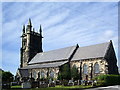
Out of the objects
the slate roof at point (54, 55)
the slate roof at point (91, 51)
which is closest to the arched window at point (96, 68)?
the slate roof at point (91, 51)

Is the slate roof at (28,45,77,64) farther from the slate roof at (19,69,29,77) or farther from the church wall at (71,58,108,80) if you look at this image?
the church wall at (71,58,108,80)

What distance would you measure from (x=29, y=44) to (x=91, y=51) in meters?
21.8

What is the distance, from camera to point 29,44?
56.4 meters

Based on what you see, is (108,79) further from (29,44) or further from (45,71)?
(29,44)

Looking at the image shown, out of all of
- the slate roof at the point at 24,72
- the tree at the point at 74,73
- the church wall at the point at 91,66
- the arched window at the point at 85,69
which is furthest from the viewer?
the slate roof at the point at 24,72

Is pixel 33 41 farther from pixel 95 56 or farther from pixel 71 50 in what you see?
pixel 95 56

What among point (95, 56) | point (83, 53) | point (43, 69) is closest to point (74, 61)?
point (83, 53)

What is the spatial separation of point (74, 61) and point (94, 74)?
20.6 feet

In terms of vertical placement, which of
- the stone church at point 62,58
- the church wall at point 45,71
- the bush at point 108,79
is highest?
the stone church at point 62,58

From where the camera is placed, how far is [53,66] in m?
43.6

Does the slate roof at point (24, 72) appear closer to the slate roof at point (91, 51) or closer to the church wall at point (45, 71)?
the church wall at point (45, 71)

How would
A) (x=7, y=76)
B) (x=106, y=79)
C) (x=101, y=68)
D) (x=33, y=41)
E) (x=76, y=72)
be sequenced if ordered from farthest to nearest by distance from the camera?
(x=33, y=41) < (x=76, y=72) < (x=101, y=68) < (x=7, y=76) < (x=106, y=79)

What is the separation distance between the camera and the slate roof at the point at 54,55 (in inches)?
1834

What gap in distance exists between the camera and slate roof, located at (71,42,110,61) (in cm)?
3978
